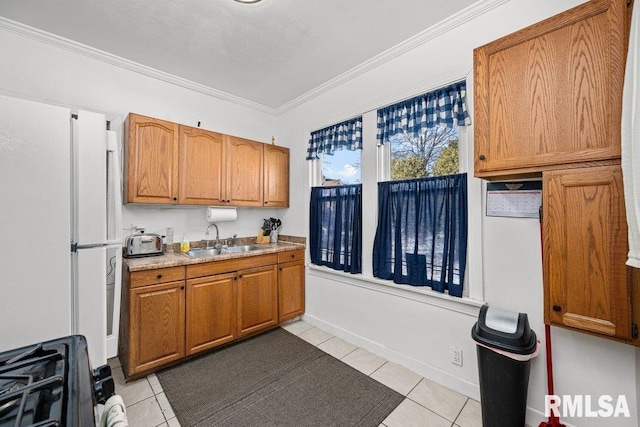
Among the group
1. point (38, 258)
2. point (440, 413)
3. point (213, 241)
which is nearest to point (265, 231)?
point (213, 241)

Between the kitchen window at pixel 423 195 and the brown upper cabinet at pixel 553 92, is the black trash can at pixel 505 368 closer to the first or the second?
the kitchen window at pixel 423 195

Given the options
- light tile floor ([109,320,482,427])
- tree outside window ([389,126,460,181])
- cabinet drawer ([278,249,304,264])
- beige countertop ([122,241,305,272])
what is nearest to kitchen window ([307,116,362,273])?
cabinet drawer ([278,249,304,264])

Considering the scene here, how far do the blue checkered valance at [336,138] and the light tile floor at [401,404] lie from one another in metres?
2.07

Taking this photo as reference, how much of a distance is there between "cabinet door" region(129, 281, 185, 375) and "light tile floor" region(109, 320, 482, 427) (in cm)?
19

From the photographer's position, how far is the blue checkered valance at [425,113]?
199 centimetres

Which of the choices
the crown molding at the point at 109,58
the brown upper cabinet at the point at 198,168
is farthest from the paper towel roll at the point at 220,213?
the crown molding at the point at 109,58

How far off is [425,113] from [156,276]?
2.58m

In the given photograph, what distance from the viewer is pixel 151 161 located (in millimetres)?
2424

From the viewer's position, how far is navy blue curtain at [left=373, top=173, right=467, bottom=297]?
200 centimetres

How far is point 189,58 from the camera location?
2.50 m

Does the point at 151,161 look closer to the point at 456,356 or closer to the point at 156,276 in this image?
the point at 156,276

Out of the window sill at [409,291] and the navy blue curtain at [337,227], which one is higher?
the navy blue curtain at [337,227]

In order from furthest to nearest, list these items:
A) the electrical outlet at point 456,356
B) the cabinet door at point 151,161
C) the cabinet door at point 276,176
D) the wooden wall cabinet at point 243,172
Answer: the cabinet door at point 276,176 < the wooden wall cabinet at point 243,172 < the cabinet door at point 151,161 < the electrical outlet at point 456,356

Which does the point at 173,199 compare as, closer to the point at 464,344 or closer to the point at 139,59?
the point at 139,59
